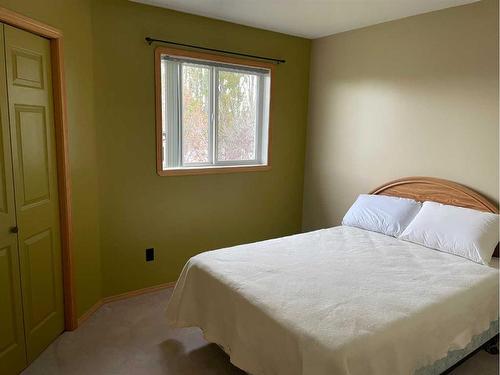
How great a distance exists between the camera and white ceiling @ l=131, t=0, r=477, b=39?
8.84 feet

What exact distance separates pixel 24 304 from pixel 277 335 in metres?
1.51

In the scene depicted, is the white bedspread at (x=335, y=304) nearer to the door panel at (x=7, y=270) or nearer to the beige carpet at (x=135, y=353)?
the beige carpet at (x=135, y=353)

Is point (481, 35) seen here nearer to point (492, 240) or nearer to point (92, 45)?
point (492, 240)

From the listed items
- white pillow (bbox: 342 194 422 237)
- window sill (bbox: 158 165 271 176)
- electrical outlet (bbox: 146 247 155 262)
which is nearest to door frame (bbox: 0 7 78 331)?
electrical outlet (bbox: 146 247 155 262)

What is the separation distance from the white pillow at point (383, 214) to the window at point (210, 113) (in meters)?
1.05

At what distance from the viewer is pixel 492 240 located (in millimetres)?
2445

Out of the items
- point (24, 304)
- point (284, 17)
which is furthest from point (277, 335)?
point (284, 17)

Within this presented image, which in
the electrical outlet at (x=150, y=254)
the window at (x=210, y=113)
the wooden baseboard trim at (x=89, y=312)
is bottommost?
the wooden baseboard trim at (x=89, y=312)

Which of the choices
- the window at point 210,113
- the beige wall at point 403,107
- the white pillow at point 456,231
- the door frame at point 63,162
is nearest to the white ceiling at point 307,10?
the beige wall at point 403,107

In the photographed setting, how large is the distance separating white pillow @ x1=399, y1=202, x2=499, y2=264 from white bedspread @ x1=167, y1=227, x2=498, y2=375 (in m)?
0.08

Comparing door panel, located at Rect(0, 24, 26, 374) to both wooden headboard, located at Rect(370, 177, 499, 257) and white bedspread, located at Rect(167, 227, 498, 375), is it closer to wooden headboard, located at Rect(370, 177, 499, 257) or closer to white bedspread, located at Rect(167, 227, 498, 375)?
white bedspread, located at Rect(167, 227, 498, 375)

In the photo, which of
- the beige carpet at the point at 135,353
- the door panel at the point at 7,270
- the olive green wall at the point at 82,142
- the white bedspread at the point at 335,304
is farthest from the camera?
the olive green wall at the point at 82,142

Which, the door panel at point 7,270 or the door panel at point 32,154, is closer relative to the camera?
the door panel at point 7,270

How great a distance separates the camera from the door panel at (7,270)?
1912mm
